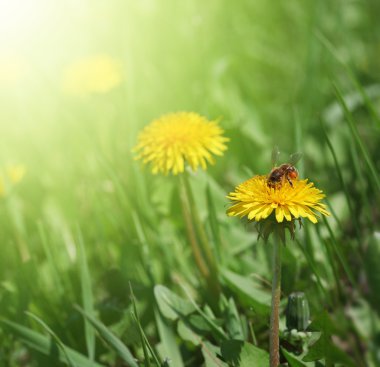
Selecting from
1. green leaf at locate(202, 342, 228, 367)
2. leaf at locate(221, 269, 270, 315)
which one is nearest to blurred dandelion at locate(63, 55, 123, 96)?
leaf at locate(221, 269, 270, 315)

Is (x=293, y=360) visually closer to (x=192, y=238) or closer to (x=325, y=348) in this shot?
(x=325, y=348)

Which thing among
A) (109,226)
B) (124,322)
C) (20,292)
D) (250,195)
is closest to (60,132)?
(109,226)

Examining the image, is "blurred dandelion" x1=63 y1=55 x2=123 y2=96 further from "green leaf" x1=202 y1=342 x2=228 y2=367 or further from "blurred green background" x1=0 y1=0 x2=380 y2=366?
"green leaf" x1=202 y1=342 x2=228 y2=367

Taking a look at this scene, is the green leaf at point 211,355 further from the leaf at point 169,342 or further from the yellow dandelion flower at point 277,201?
the yellow dandelion flower at point 277,201

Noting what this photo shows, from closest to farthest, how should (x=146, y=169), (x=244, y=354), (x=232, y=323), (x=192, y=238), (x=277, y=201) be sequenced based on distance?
1. (x=277, y=201)
2. (x=244, y=354)
3. (x=232, y=323)
4. (x=192, y=238)
5. (x=146, y=169)

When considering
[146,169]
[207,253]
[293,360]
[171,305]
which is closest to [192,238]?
[207,253]

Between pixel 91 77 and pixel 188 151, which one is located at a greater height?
pixel 91 77

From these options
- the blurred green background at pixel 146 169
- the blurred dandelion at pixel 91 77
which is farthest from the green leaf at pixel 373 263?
the blurred dandelion at pixel 91 77
